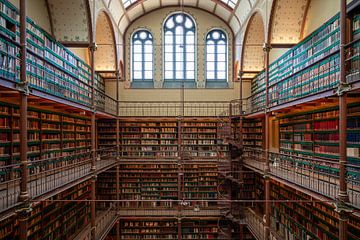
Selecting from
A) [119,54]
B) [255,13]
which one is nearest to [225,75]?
[255,13]

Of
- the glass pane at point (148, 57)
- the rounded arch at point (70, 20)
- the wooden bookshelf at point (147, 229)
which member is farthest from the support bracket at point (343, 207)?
the glass pane at point (148, 57)

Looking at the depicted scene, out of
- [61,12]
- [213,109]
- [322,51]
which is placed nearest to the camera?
[322,51]

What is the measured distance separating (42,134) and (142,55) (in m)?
7.19

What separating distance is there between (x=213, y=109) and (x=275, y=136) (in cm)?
351

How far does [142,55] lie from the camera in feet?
46.0

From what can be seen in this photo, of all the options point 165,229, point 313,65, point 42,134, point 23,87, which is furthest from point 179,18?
point 23,87

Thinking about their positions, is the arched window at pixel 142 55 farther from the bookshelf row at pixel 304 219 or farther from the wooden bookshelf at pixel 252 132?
the bookshelf row at pixel 304 219

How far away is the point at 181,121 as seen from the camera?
12.7 meters

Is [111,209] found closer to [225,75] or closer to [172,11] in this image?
[225,75]

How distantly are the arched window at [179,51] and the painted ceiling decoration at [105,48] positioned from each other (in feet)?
8.82

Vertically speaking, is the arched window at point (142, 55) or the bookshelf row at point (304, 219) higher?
the arched window at point (142, 55)

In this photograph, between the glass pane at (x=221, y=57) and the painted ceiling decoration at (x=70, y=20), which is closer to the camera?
the painted ceiling decoration at (x=70, y=20)

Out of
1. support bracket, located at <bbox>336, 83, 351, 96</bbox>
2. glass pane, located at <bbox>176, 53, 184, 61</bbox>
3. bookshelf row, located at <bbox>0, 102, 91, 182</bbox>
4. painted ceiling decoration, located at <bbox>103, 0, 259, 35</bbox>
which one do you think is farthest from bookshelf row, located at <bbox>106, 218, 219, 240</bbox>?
support bracket, located at <bbox>336, 83, 351, 96</bbox>

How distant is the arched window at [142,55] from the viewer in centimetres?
1403
